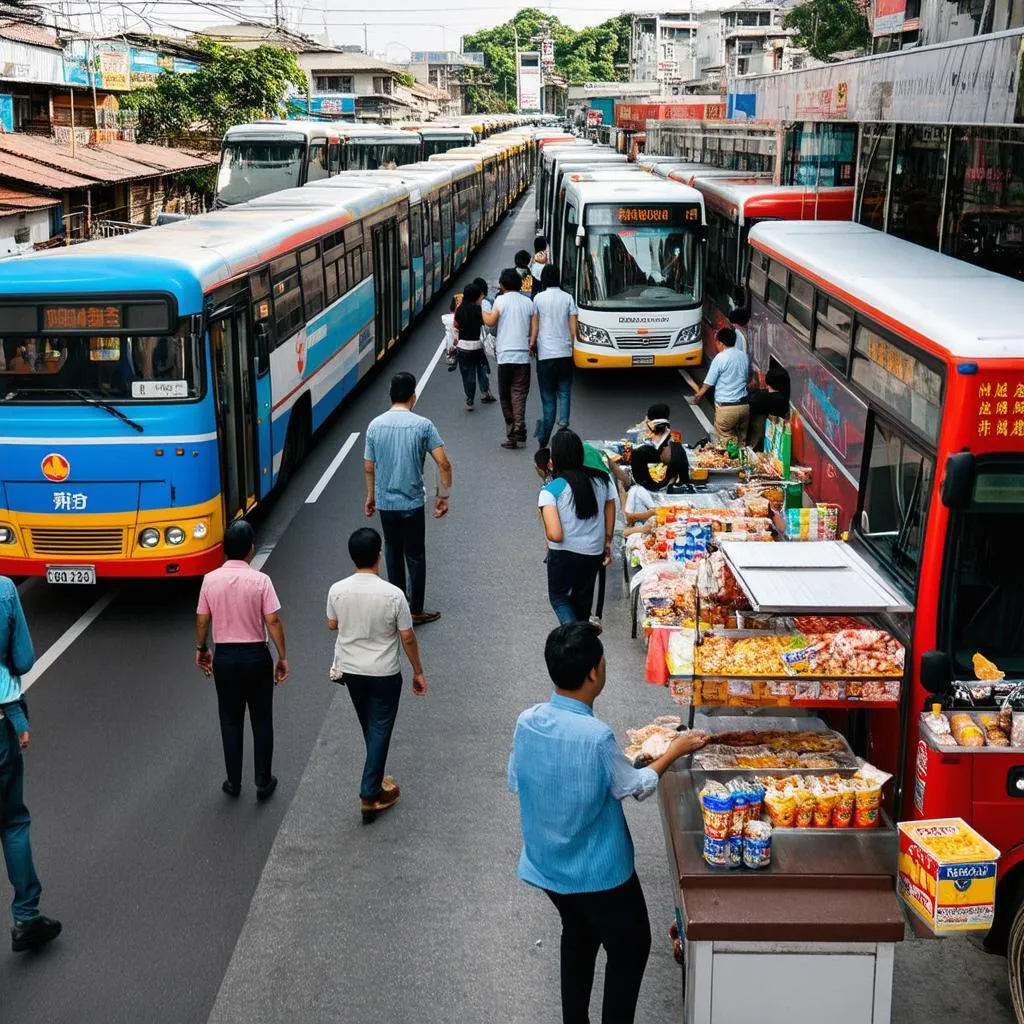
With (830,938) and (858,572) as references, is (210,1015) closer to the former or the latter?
(830,938)

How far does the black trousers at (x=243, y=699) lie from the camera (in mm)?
7395

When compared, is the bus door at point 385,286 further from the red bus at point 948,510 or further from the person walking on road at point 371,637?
the person walking on road at point 371,637

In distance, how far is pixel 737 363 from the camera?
13234 mm

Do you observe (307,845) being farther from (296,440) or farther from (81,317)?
(296,440)

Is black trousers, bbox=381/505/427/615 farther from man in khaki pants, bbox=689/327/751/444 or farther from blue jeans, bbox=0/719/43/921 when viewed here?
man in khaki pants, bbox=689/327/751/444

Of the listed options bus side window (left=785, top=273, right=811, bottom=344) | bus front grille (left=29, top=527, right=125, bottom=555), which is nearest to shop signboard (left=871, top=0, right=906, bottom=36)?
bus side window (left=785, top=273, right=811, bottom=344)

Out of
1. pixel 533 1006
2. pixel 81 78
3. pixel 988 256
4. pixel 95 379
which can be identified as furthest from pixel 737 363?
pixel 81 78

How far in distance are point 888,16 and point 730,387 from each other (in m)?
19.3

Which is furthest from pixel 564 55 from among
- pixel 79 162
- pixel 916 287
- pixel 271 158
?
pixel 916 287

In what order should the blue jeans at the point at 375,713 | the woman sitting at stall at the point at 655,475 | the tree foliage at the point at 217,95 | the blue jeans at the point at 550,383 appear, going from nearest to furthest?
the blue jeans at the point at 375,713, the woman sitting at stall at the point at 655,475, the blue jeans at the point at 550,383, the tree foliage at the point at 217,95

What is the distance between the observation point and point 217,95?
154 feet

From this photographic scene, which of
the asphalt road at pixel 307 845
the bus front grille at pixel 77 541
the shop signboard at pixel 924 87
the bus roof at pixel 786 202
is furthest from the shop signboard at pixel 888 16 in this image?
the bus front grille at pixel 77 541

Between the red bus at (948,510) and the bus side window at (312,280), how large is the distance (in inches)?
306

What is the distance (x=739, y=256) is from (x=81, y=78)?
33019mm
